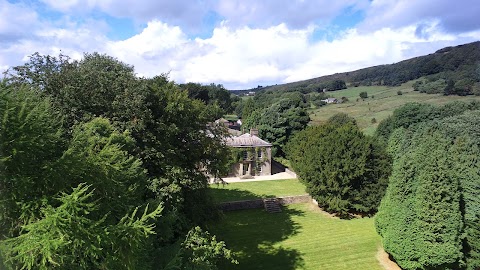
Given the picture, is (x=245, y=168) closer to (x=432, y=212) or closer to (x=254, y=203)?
(x=254, y=203)

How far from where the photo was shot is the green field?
65.8m

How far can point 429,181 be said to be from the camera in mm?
15414

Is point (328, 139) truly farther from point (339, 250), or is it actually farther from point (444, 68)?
point (444, 68)

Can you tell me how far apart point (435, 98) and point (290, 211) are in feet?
194

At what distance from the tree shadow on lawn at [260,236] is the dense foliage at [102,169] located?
357cm

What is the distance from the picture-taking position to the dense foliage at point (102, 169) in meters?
7.53

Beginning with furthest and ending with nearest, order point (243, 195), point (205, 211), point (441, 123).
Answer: point (441, 123) < point (243, 195) < point (205, 211)

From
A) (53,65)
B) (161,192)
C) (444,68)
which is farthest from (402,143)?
(444,68)

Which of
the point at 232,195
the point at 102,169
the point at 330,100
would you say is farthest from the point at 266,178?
the point at 330,100

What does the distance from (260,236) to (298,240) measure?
2.70 m

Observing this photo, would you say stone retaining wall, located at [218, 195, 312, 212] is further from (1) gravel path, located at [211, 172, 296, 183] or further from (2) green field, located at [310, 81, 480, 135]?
(2) green field, located at [310, 81, 480, 135]

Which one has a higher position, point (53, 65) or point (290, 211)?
point (53, 65)

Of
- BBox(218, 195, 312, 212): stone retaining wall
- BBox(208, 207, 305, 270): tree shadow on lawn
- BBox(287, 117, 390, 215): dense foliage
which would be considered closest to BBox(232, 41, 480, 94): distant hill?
BBox(287, 117, 390, 215): dense foliage

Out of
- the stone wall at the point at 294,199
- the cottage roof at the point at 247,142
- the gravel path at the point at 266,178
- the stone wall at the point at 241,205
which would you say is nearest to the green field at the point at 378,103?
the gravel path at the point at 266,178
